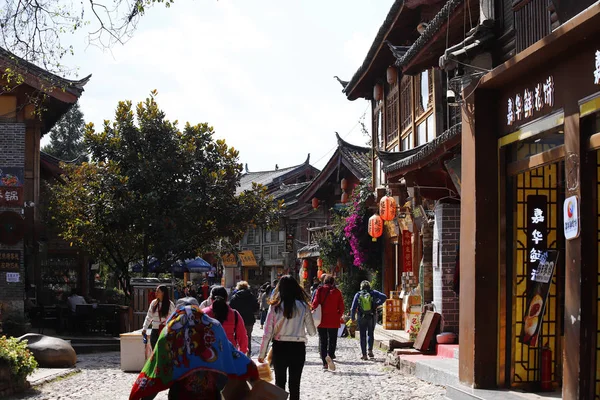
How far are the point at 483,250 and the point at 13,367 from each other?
6.56m

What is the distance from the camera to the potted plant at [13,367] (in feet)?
38.8

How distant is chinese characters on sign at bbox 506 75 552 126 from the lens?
30.8 ft

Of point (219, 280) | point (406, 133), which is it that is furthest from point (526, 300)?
point (219, 280)

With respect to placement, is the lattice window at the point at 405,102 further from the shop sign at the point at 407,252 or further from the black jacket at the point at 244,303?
the black jacket at the point at 244,303

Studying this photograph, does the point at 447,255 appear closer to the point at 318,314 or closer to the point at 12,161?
the point at 318,314

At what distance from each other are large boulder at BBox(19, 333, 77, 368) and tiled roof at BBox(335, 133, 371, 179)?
52.2 ft

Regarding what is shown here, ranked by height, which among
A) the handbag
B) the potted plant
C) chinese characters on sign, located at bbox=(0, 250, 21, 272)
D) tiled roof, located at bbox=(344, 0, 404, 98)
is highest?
tiled roof, located at bbox=(344, 0, 404, 98)

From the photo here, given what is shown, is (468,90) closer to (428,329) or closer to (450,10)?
(450,10)

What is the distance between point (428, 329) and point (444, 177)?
9.23 feet

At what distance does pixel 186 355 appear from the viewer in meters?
6.47

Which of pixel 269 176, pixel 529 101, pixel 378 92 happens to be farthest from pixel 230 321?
pixel 269 176

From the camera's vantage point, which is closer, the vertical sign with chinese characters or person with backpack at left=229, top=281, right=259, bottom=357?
the vertical sign with chinese characters

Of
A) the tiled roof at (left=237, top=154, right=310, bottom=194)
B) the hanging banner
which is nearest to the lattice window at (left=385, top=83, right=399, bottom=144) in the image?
the hanging banner

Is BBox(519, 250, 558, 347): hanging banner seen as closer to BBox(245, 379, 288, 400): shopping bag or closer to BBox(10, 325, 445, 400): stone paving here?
BBox(10, 325, 445, 400): stone paving
